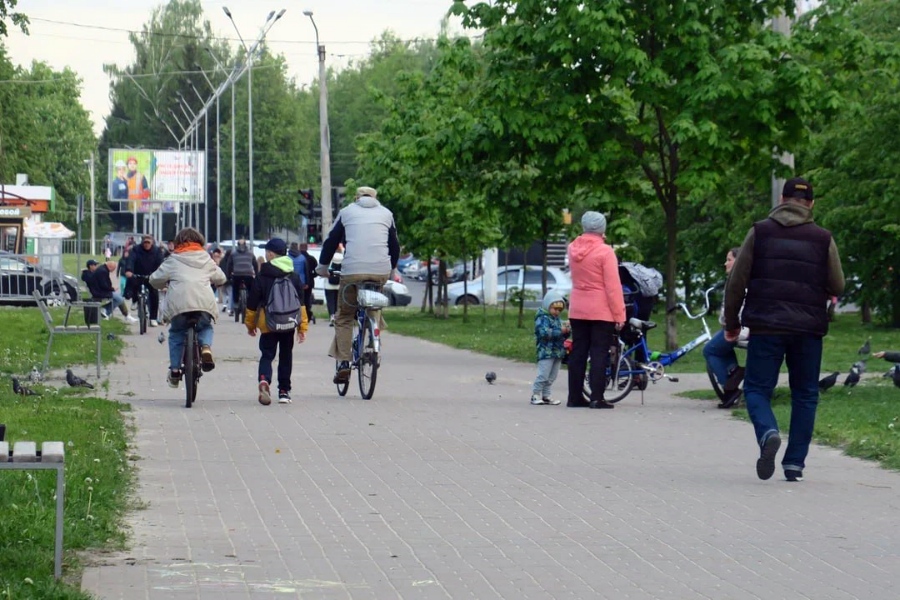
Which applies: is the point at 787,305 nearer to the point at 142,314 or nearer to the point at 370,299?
the point at 370,299

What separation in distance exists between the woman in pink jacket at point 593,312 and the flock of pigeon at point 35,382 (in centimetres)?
461

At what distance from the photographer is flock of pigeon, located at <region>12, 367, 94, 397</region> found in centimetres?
1430

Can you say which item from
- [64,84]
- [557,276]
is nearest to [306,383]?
[557,276]

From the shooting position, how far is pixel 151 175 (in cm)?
9300

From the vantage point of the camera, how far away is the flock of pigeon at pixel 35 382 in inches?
563

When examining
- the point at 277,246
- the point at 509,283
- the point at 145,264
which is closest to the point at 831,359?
the point at 277,246

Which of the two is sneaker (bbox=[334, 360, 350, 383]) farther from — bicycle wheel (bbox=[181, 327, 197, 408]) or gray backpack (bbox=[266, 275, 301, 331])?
bicycle wheel (bbox=[181, 327, 197, 408])

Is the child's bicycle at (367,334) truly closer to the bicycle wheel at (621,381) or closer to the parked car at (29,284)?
the bicycle wheel at (621,381)

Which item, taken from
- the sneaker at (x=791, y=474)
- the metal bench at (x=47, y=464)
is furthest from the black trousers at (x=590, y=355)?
the metal bench at (x=47, y=464)

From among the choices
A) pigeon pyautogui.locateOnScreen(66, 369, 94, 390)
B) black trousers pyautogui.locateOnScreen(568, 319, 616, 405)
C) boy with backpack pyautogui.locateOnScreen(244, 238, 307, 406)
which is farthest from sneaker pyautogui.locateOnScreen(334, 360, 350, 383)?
pigeon pyautogui.locateOnScreen(66, 369, 94, 390)

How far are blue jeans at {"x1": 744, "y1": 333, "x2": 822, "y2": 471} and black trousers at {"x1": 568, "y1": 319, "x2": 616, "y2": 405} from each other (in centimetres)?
464

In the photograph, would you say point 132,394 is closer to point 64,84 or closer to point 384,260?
point 384,260

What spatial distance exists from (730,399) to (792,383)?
4841mm

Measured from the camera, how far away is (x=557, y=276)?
48.1m
